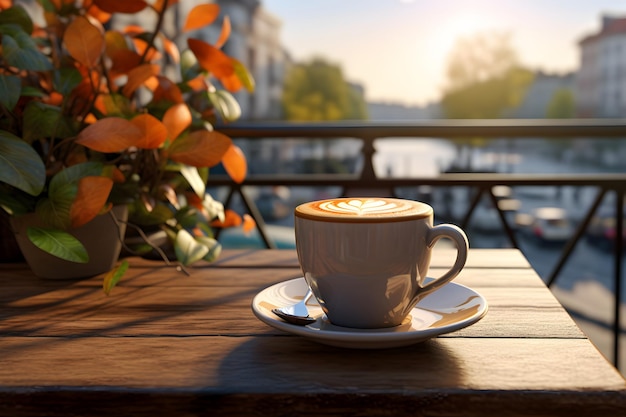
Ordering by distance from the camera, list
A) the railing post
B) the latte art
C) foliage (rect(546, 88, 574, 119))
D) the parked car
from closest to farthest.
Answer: the latte art < the railing post < the parked car < foliage (rect(546, 88, 574, 119))

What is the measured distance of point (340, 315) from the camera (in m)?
0.53

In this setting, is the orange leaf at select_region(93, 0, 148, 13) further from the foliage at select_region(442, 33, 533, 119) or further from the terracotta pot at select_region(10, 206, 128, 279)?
the foliage at select_region(442, 33, 533, 119)

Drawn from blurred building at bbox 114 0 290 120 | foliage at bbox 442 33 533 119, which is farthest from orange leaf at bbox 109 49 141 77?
blurred building at bbox 114 0 290 120

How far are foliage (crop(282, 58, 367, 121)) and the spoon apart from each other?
25.0 meters

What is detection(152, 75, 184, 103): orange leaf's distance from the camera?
77cm

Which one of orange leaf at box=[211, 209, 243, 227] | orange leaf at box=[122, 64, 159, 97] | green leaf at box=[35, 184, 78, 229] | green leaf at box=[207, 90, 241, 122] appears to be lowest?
orange leaf at box=[211, 209, 243, 227]

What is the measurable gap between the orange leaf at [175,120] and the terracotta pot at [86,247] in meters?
0.13

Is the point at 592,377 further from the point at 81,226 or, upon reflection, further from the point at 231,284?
the point at 81,226

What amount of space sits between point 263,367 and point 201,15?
0.50 m

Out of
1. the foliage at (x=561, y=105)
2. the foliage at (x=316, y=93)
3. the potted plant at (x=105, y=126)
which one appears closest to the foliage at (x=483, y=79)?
the foliage at (x=316, y=93)

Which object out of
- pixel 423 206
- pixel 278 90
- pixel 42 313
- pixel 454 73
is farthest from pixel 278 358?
pixel 278 90

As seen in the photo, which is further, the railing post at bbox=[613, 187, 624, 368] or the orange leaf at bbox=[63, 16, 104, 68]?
the railing post at bbox=[613, 187, 624, 368]

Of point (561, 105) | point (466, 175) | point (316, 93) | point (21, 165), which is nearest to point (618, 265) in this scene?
point (466, 175)

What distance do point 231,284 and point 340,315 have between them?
0.24 metres
